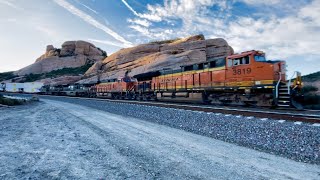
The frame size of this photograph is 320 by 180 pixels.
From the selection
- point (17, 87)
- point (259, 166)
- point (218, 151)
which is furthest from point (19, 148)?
point (17, 87)

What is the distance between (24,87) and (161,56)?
38290 millimetres

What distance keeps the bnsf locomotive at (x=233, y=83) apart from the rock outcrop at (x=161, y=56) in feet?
56.7

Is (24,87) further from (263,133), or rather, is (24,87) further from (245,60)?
(263,133)

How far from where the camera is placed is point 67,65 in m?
94.2

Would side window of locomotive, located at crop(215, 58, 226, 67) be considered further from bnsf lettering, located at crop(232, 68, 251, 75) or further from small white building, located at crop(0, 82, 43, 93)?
small white building, located at crop(0, 82, 43, 93)

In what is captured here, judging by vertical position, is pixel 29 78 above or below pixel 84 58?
below

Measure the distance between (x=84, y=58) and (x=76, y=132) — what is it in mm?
91495

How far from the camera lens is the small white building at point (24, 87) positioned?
62469 mm

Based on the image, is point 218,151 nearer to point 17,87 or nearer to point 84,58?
point 17,87

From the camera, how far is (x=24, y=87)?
65125 mm

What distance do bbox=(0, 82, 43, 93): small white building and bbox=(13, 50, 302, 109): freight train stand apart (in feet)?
147

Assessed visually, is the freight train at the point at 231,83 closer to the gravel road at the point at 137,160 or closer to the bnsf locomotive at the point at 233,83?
the bnsf locomotive at the point at 233,83

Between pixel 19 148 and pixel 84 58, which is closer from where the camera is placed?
pixel 19 148

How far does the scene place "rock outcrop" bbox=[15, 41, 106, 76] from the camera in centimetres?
9450
